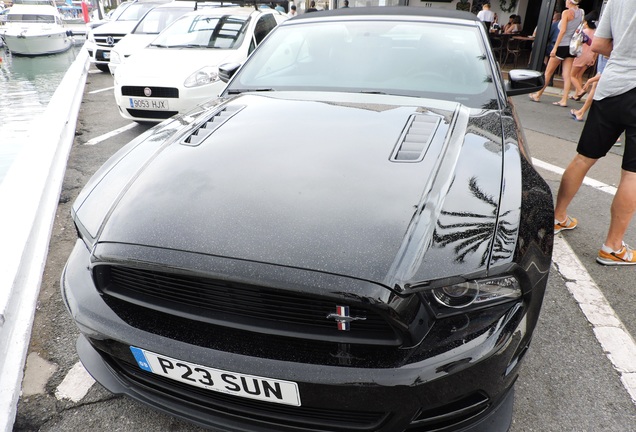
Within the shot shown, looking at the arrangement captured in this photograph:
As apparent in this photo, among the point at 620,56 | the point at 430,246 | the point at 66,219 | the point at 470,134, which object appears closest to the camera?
the point at 430,246

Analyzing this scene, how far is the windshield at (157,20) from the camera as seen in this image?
866 centimetres

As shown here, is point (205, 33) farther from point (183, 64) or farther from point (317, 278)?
point (317, 278)

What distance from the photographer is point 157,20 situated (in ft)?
29.1

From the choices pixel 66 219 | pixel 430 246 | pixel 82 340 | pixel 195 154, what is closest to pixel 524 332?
pixel 430 246

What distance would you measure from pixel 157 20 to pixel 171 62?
13.6 ft

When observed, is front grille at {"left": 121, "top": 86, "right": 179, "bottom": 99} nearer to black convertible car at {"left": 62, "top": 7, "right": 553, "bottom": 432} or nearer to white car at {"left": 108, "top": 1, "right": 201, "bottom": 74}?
white car at {"left": 108, "top": 1, "right": 201, "bottom": 74}

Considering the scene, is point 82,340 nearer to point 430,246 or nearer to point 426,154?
point 430,246

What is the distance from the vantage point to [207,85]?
5246 mm

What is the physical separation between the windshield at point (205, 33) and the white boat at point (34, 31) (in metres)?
18.7

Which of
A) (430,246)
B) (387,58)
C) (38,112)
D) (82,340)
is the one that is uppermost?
(387,58)

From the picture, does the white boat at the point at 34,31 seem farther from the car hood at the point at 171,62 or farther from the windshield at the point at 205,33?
the car hood at the point at 171,62

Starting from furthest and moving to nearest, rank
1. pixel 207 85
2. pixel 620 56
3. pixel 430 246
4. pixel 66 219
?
pixel 207 85 < pixel 66 219 < pixel 620 56 < pixel 430 246

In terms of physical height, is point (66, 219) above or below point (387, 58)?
below

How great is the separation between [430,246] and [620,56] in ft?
7.13
